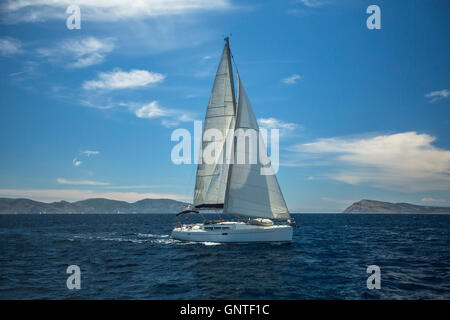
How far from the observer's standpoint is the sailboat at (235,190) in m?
31.3

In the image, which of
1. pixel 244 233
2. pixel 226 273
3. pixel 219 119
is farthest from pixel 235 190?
pixel 226 273

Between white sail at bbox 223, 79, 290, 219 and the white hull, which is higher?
white sail at bbox 223, 79, 290, 219

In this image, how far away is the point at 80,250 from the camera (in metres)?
32.9

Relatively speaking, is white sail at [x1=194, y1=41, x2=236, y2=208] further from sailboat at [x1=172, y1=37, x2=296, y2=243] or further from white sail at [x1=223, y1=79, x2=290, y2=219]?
white sail at [x1=223, y1=79, x2=290, y2=219]

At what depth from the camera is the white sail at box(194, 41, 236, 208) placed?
1377 inches

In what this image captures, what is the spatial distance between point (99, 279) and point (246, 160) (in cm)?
1809

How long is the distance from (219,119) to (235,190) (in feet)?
30.2

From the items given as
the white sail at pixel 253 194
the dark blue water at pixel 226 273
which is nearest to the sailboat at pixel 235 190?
the white sail at pixel 253 194

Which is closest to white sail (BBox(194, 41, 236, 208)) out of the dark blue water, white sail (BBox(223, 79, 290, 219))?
white sail (BBox(223, 79, 290, 219))

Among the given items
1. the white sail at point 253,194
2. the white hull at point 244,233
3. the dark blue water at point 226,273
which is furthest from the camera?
the white sail at point 253,194

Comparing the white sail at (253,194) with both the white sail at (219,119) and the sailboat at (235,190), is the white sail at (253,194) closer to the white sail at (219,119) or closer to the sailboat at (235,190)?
the sailboat at (235,190)
